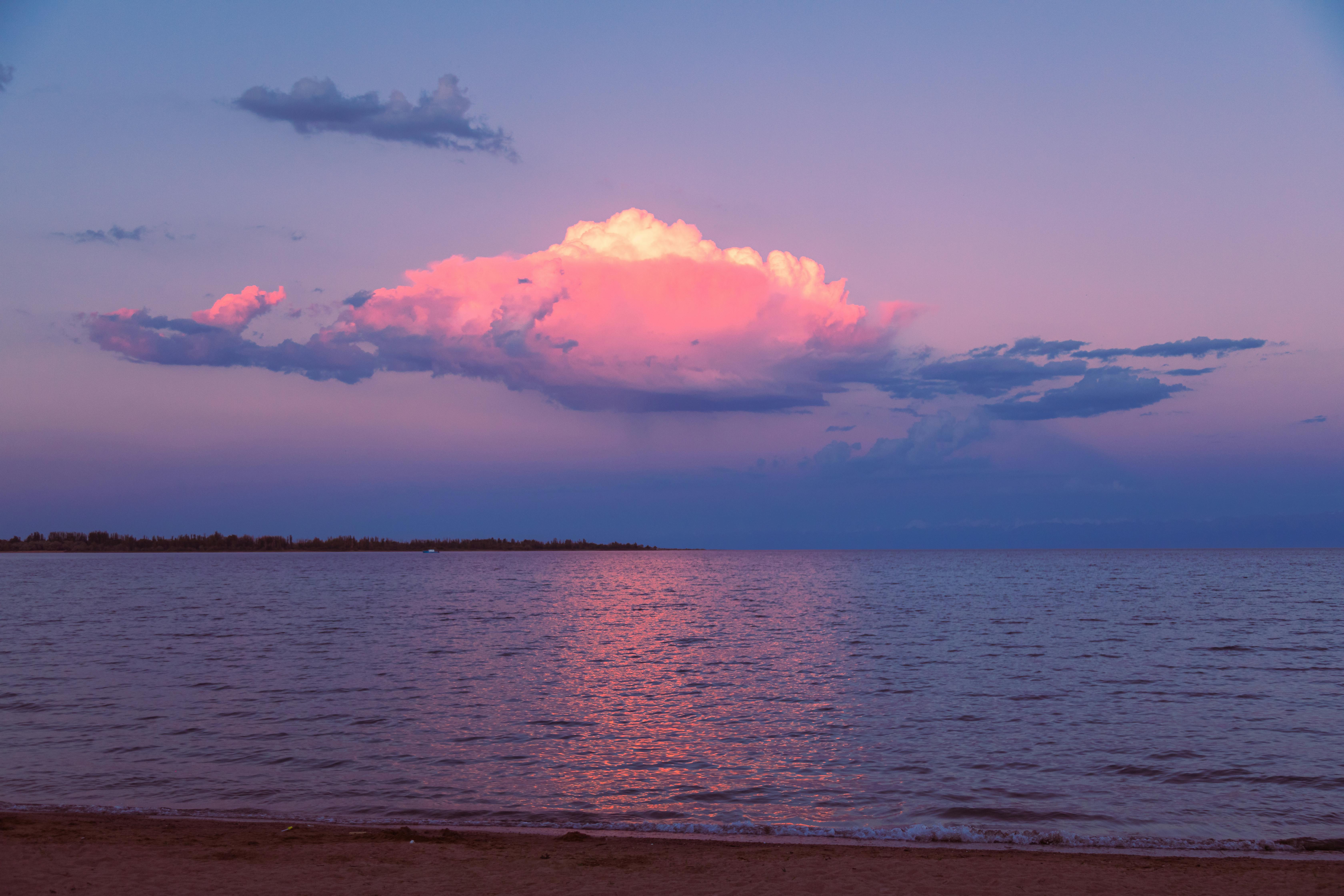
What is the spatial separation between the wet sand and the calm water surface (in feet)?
5.39

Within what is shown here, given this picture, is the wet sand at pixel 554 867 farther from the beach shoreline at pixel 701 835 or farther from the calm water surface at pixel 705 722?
the calm water surface at pixel 705 722

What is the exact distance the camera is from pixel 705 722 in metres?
24.2

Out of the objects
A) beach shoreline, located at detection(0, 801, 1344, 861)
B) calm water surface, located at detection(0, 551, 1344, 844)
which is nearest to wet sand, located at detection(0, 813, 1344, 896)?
beach shoreline, located at detection(0, 801, 1344, 861)

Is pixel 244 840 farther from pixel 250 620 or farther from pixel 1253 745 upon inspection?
pixel 250 620

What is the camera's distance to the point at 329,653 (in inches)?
1537

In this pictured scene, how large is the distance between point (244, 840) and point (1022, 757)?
16.5 meters

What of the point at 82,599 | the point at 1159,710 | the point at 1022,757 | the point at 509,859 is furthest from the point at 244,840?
the point at 82,599

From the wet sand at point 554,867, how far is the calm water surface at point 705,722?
1.64 m

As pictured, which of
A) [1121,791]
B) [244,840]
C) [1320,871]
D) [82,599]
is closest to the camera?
[1320,871]

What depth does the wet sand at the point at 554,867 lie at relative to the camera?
11.4 m

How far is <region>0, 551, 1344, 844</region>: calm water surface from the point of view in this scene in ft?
54.6

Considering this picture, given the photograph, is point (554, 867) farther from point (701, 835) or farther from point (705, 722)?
point (705, 722)

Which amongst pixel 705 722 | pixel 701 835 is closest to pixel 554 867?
pixel 701 835

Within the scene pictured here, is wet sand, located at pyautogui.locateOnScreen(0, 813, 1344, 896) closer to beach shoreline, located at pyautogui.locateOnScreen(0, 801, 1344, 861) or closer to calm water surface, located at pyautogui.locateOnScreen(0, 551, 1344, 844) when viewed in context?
beach shoreline, located at pyautogui.locateOnScreen(0, 801, 1344, 861)
